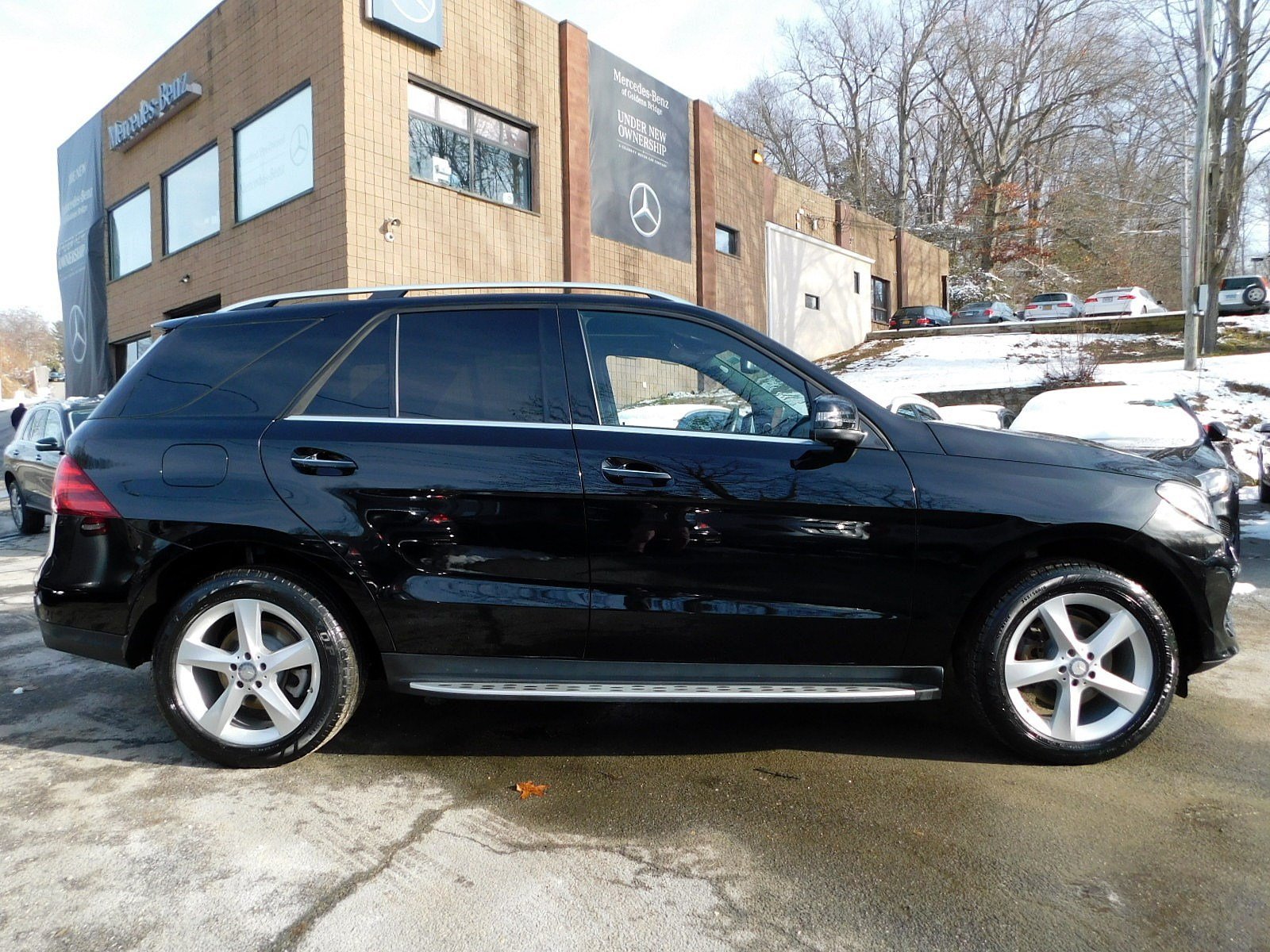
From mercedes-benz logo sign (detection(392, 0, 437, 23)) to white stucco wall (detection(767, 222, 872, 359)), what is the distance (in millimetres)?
12560

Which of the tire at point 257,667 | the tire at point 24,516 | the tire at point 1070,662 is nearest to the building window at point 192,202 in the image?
the tire at point 24,516

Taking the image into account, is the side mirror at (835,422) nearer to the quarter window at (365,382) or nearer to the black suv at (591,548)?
the black suv at (591,548)

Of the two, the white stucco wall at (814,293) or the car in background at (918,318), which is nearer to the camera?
the white stucco wall at (814,293)

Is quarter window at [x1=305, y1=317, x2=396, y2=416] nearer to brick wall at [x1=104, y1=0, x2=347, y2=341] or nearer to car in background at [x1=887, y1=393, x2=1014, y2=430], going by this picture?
car in background at [x1=887, y1=393, x2=1014, y2=430]

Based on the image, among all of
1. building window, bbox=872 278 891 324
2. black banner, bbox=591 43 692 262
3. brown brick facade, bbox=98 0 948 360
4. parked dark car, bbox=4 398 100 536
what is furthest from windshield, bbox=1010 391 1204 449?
building window, bbox=872 278 891 324

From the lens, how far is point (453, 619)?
124 inches

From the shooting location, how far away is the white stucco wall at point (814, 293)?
24656 mm

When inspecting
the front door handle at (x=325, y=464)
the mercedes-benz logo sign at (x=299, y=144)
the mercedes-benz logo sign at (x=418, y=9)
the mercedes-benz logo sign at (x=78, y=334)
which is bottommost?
the front door handle at (x=325, y=464)

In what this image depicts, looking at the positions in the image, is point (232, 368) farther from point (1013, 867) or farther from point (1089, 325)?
point (1089, 325)

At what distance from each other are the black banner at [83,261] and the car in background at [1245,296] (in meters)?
32.6

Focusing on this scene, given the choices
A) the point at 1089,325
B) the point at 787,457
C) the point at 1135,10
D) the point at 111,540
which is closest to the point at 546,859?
the point at 787,457

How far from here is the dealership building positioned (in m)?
12.9

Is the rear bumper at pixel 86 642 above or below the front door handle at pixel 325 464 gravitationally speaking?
below

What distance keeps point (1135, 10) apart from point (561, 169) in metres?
13.5
